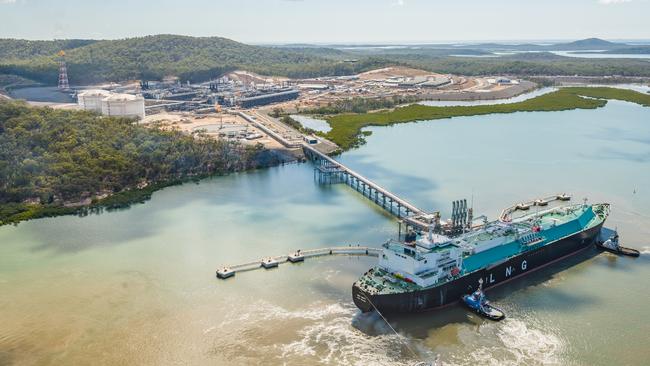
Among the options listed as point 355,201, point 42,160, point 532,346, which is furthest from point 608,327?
point 42,160

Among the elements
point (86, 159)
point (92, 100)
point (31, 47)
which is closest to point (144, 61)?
point (31, 47)

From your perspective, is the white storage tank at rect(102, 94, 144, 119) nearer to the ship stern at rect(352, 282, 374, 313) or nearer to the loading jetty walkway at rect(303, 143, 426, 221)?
the loading jetty walkway at rect(303, 143, 426, 221)

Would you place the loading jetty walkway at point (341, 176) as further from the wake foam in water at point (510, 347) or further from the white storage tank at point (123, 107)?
the white storage tank at point (123, 107)

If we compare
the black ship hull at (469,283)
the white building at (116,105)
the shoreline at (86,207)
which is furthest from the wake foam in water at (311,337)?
the white building at (116,105)

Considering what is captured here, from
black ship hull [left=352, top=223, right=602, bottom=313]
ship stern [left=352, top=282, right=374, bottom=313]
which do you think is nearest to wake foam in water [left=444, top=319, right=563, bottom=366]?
black ship hull [left=352, top=223, right=602, bottom=313]

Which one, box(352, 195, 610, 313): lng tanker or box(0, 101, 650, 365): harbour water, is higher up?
box(352, 195, 610, 313): lng tanker

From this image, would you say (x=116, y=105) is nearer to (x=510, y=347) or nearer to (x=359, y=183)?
(x=359, y=183)
